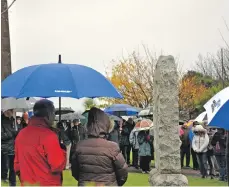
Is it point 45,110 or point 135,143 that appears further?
point 135,143

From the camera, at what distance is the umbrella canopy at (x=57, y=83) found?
5.86 meters

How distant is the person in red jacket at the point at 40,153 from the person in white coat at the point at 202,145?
9833 millimetres

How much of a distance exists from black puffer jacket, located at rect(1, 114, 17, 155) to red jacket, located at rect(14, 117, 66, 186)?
201 inches

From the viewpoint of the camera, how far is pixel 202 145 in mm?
14367

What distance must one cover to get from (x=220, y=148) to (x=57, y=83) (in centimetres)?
831

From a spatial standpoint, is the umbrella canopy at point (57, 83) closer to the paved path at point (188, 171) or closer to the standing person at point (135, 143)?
the paved path at point (188, 171)

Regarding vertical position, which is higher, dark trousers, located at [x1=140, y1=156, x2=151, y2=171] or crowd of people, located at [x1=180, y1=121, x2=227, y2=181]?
crowd of people, located at [x1=180, y1=121, x2=227, y2=181]

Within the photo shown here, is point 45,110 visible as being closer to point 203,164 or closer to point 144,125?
point 203,164

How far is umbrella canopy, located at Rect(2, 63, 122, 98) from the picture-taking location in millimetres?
5859

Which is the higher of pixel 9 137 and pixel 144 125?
pixel 9 137

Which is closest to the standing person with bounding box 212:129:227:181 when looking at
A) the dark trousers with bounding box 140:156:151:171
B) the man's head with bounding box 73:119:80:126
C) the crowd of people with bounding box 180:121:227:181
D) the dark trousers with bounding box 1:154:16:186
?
the crowd of people with bounding box 180:121:227:181

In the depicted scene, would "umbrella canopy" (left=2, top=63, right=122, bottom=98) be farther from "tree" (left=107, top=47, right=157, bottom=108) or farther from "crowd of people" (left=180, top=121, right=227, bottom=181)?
"tree" (left=107, top=47, right=157, bottom=108)

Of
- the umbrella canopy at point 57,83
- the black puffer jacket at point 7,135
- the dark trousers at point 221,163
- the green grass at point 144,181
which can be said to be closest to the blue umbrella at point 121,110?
the green grass at point 144,181

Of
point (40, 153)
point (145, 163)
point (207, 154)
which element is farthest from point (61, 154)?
point (145, 163)
